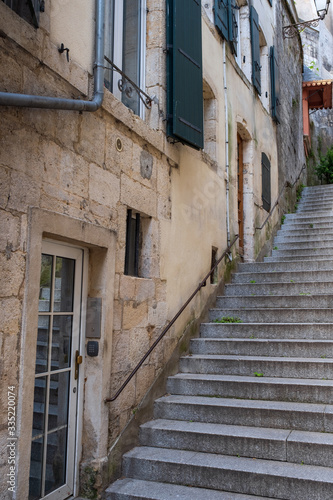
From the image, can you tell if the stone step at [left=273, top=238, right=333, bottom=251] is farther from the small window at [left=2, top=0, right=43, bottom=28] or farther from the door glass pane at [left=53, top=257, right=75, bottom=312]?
the small window at [left=2, top=0, right=43, bottom=28]

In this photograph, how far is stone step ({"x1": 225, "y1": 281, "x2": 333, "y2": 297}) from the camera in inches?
227

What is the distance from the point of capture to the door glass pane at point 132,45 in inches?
181

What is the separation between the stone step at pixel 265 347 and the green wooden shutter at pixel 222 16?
432 cm

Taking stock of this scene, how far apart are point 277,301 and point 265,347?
101 cm

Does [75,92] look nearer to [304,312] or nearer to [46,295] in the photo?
[46,295]

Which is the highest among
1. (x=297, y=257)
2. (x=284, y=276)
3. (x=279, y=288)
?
(x=297, y=257)

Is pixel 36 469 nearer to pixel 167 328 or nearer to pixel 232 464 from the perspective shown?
pixel 232 464

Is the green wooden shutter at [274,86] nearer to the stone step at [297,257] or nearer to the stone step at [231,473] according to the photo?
the stone step at [297,257]

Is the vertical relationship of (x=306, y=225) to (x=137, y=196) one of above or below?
above

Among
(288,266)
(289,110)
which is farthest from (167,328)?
(289,110)

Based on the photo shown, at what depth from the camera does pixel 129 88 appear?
4.36 m

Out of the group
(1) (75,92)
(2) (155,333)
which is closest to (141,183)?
(1) (75,92)

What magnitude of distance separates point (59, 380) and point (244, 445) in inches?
60.7

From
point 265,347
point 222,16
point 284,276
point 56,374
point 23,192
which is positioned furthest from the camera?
point 222,16
